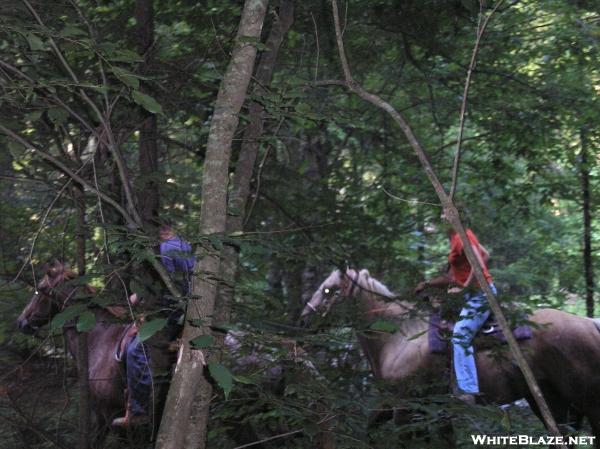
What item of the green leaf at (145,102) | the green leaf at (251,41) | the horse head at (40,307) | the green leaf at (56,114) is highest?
the green leaf at (251,41)

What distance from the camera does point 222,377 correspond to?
1810 millimetres

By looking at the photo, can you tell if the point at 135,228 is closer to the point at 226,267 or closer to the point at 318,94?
the point at 226,267

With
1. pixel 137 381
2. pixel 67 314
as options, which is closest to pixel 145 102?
pixel 67 314

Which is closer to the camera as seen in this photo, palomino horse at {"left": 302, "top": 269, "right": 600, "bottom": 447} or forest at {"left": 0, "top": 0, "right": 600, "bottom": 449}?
forest at {"left": 0, "top": 0, "right": 600, "bottom": 449}

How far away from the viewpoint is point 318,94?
5.32 meters

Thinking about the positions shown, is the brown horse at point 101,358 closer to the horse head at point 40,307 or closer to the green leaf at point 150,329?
the horse head at point 40,307

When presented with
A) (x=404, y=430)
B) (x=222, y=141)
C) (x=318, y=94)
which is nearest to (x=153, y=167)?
(x=318, y=94)

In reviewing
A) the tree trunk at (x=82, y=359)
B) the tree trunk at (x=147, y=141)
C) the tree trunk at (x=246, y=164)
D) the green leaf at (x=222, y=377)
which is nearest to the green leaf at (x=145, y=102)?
the tree trunk at (x=246, y=164)

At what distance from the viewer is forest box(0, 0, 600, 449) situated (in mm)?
2594

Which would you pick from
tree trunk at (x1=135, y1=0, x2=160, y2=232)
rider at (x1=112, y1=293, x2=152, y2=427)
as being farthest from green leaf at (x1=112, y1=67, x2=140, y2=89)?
rider at (x1=112, y1=293, x2=152, y2=427)

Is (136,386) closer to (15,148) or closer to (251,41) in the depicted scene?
(15,148)

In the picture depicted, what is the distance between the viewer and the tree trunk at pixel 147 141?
4.29 meters

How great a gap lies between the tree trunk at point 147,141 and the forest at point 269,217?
2 centimetres

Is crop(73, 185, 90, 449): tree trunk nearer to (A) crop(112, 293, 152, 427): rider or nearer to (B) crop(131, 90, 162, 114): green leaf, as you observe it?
(A) crop(112, 293, 152, 427): rider
